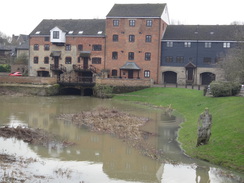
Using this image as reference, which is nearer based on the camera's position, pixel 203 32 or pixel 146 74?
pixel 146 74

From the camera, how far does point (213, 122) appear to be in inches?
976

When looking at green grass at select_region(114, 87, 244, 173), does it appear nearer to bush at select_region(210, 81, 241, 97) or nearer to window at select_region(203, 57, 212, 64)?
bush at select_region(210, 81, 241, 97)

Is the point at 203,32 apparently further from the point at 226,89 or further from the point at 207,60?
the point at 226,89

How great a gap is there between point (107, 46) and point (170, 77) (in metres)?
10.4

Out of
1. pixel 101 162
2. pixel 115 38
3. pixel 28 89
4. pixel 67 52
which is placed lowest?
pixel 101 162

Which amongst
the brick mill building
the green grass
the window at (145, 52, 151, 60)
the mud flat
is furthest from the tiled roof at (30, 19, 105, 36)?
the mud flat

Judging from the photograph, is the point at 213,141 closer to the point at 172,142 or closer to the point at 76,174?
the point at 172,142

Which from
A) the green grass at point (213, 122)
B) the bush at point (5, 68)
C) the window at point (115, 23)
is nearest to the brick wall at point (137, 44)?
the window at point (115, 23)

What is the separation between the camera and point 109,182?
48.0 ft

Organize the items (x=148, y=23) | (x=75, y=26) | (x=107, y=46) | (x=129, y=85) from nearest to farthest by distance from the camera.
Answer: (x=129, y=85) < (x=148, y=23) < (x=107, y=46) < (x=75, y=26)

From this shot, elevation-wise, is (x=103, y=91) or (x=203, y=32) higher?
(x=203, y=32)

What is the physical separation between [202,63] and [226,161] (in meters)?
35.5

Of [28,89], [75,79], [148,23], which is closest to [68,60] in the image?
[75,79]

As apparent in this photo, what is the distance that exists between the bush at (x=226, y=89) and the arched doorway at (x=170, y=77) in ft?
57.1
